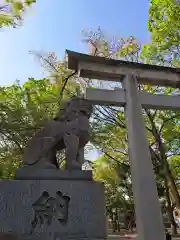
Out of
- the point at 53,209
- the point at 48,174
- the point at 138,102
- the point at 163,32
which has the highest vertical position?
the point at 163,32

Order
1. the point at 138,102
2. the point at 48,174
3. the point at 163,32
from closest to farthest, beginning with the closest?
the point at 48,174 → the point at 138,102 → the point at 163,32

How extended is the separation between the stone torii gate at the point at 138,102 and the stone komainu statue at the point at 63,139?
2.10 metres

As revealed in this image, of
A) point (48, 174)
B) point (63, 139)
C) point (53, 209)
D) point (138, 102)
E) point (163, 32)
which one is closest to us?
point (53, 209)

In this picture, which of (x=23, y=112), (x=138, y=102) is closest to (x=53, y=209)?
(x=138, y=102)

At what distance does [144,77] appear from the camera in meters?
7.69

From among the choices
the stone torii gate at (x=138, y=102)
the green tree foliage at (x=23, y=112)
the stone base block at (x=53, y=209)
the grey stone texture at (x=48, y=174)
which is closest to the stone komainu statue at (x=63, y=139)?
the grey stone texture at (x=48, y=174)

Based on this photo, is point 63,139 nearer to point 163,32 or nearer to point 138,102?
point 138,102

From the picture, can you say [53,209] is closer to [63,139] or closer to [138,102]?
[63,139]

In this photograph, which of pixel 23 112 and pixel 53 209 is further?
pixel 23 112

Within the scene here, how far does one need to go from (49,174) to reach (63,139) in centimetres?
71

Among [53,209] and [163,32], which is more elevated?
[163,32]

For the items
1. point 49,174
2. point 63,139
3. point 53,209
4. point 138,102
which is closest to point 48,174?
point 49,174

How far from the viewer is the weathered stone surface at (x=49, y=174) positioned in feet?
13.7

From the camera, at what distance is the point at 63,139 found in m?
4.59
